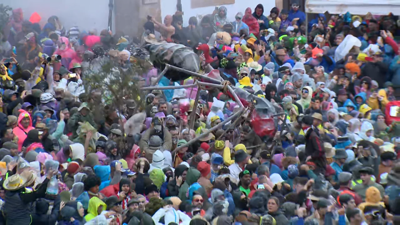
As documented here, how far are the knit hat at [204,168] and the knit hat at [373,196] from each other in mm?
2178

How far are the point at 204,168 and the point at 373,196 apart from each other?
231cm

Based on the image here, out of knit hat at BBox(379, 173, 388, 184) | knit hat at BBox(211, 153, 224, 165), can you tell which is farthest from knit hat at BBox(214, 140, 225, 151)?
knit hat at BBox(379, 173, 388, 184)

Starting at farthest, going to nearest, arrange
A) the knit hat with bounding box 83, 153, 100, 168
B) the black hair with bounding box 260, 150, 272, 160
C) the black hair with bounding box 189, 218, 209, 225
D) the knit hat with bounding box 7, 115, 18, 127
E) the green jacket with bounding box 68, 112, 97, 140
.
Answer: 1. the green jacket with bounding box 68, 112, 97, 140
2. the knit hat with bounding box 7, 115, 18, 127
3. the black hair with bounding box 260, 150, 272, 160
4. the knit hat with bounding box 83, 153, 100, 168
5. the black hair with bounding box 189, 218, 209, 225

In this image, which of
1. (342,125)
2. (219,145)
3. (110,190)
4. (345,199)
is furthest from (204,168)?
(342,125)

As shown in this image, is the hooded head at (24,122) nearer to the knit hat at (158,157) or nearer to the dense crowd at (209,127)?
the dense crowd at (209,127)

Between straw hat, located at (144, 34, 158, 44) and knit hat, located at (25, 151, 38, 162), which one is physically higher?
straw hat, located at (144, 34, 158, 44)

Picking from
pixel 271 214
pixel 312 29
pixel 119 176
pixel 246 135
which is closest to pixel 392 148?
pixel 246 135

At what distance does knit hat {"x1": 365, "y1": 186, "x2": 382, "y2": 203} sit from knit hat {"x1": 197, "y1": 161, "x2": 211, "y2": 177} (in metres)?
2.18

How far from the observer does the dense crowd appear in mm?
9664

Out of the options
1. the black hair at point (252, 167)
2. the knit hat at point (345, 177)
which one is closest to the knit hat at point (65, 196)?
the black hair at point (252, 167)

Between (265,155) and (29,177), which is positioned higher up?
(29,177)

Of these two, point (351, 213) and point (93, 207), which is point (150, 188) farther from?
point (351, 213)

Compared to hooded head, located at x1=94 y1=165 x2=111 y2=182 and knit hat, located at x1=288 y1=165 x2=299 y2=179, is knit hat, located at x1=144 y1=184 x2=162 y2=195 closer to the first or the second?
hooded head, located at x1=94 y1=165 x2=111 y2=182

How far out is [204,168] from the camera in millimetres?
11039
